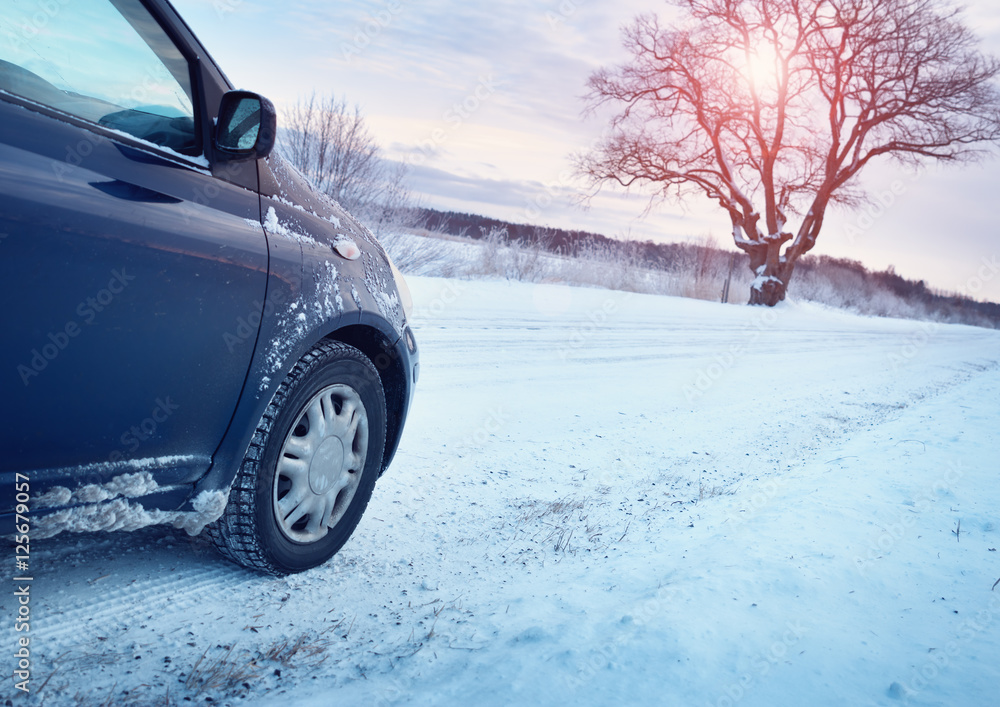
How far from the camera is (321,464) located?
2303 mm

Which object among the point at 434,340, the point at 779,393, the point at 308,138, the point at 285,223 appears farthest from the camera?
the point at 308,138

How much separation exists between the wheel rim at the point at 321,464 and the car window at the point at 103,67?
96 centimetres

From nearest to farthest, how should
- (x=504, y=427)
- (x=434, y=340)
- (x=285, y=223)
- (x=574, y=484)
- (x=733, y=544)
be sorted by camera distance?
1. (x=285, y=223)
2. (x=733, y=544)
3. (x=574, y=484)
4. (x=504, y=427)
5. (x=434, y=340)

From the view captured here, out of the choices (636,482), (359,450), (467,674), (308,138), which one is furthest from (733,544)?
(308,138)

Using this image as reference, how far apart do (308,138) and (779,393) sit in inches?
468

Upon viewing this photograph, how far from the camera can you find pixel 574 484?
3.56 metres

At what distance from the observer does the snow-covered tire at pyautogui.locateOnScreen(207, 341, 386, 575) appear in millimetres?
2072

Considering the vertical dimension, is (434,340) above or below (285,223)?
below

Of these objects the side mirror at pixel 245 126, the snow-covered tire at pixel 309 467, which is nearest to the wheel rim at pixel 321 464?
the snow-covered tire at pixel 309 467

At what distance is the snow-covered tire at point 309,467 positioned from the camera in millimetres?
2072

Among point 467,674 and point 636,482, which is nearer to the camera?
point 467,674

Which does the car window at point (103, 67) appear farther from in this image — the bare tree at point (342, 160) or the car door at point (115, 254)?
the bare tree at point (342, 160)

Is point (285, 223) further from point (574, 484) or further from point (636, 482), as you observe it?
point (636, 482)

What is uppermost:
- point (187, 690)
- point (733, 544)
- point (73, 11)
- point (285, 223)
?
point (73, 11)
